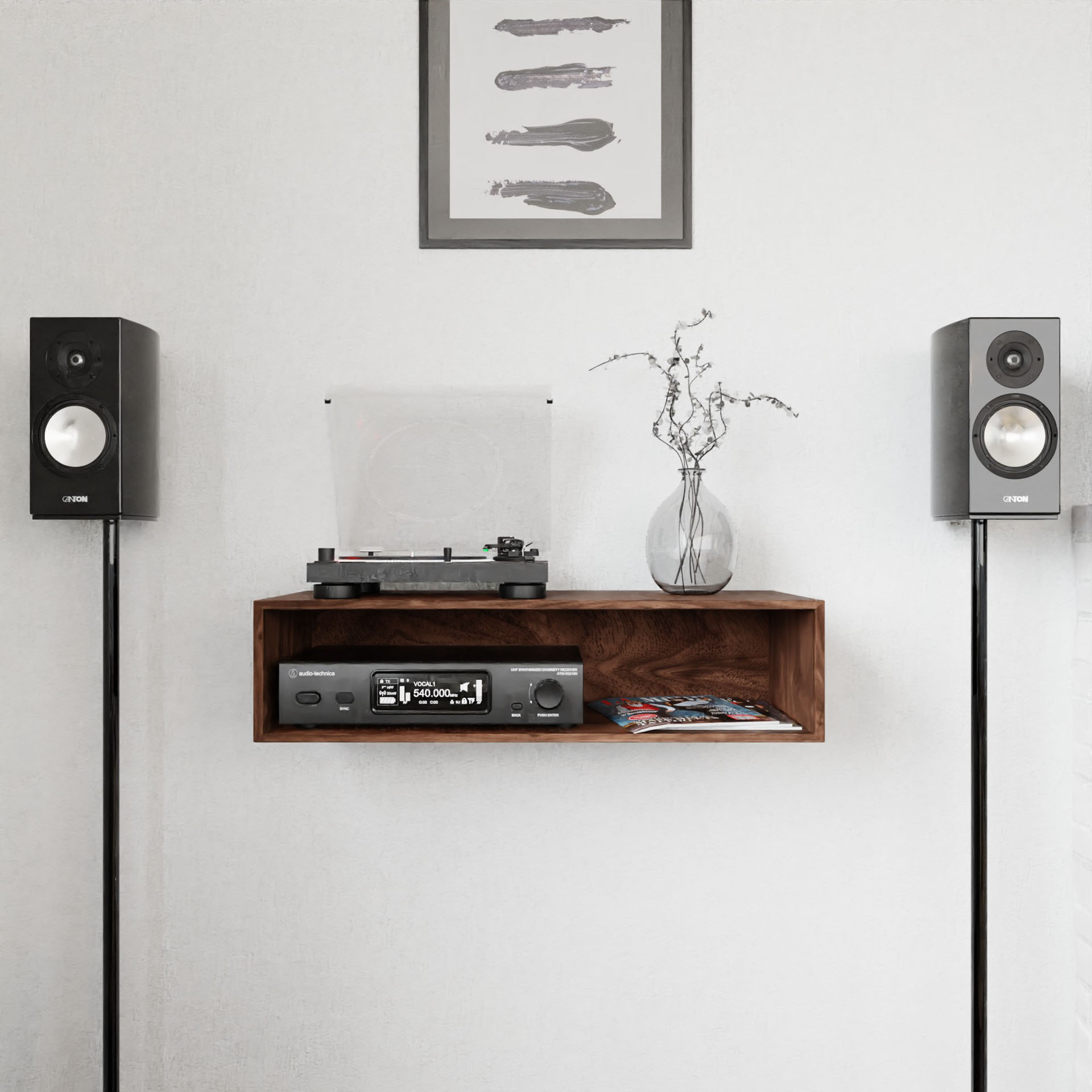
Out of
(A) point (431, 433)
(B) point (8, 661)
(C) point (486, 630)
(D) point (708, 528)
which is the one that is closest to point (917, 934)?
(D) point (708, 528)

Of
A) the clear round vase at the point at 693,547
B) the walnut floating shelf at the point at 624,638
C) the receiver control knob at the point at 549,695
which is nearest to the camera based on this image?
the receiver control knob at the point at 549,695

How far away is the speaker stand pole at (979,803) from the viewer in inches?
56.0

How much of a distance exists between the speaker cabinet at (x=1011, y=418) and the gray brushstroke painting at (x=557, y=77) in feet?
2.83

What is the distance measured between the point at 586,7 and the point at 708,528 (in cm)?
109

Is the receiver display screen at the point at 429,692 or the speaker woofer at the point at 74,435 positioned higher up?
the speaker woofer at the point at 74,435

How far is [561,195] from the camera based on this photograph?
1.62 meters

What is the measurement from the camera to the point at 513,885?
1.61 meters

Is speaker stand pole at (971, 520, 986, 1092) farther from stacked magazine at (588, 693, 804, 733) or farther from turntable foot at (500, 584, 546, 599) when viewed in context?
turntable foot at (500, 584, 546, 599)

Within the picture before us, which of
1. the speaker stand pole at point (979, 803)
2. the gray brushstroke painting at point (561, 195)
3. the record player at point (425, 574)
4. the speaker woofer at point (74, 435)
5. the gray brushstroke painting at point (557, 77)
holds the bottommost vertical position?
the speaker stand pole at point (979, 803)

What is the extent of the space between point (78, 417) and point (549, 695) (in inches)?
37.2

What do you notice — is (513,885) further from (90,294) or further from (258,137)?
(258,137)

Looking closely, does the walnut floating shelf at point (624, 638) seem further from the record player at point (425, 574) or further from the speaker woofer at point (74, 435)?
the speaker woofer at point (74, 435)

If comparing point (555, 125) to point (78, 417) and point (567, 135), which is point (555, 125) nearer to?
point (567, 135)

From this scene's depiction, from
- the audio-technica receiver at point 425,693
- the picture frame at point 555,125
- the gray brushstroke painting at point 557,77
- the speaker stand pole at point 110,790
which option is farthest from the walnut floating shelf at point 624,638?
the gray brushstroke painting at point 557,77
